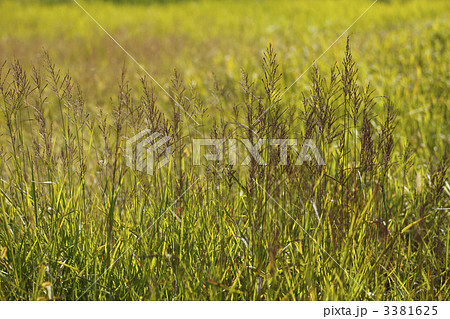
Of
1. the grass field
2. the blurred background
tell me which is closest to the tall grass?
the grass field

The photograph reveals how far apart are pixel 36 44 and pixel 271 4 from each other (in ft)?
16.8

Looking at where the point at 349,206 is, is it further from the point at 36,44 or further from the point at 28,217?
the point at 36,44

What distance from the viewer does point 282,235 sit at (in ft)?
5.88

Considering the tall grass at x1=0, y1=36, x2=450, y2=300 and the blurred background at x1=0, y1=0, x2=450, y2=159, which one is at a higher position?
the blurred background at x1=0, y1=0, x2=450, y2=159

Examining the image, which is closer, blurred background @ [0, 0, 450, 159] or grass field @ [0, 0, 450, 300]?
grass field @ [0, 0, 450, 300]
